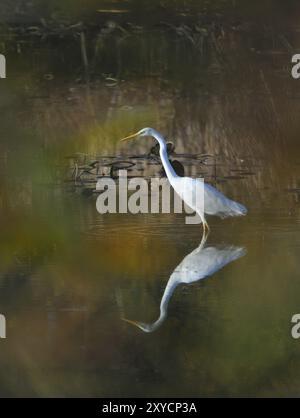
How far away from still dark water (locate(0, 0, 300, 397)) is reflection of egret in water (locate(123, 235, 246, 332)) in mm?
11

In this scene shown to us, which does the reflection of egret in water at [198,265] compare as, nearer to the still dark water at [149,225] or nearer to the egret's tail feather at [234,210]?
the still dark water at [149,225]

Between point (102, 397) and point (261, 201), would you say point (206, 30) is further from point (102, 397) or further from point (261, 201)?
point (102, 397)

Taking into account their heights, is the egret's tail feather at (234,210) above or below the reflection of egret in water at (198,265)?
above

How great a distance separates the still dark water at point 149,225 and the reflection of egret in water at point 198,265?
0.04 ft

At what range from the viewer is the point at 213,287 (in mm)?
3057

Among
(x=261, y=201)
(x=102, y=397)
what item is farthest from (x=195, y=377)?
(x=261, y=201)

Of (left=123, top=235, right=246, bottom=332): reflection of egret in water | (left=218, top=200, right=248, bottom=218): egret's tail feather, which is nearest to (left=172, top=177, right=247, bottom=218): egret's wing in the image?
(left=218, top=200, right=248, bottom=218): egret's tail feather

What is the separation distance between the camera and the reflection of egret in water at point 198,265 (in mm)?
2979

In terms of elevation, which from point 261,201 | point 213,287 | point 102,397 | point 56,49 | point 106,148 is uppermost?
point 56,49

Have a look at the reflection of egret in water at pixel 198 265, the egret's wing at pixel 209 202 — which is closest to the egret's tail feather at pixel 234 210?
the egret's wing at pixel 209 202

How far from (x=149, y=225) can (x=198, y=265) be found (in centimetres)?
72

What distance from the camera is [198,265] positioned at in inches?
129

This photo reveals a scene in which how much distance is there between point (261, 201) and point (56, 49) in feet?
6.89

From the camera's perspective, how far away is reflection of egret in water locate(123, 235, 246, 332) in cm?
298
